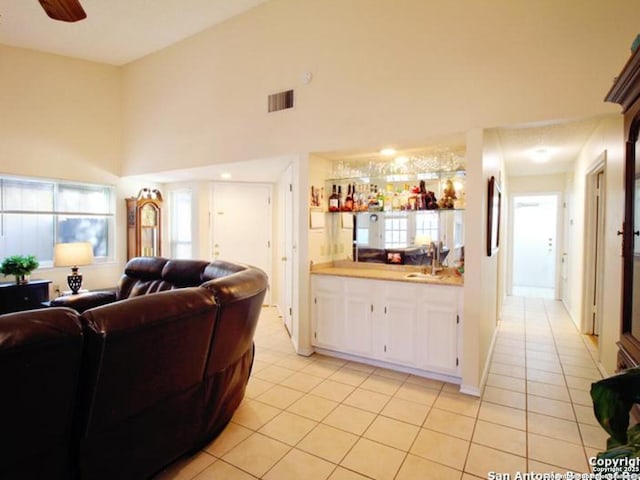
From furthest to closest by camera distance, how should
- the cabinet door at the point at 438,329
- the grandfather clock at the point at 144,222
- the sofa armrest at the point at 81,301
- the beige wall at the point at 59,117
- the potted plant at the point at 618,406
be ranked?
the grandfather clock at the point at 144,222 → the beige wall at the point at 59,117 → the sofa armrest at the point at 81,301 → the cabinet door at the point at 438,329 → the potted plant at the point at 618,406

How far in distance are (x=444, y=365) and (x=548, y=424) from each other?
83 centimetres

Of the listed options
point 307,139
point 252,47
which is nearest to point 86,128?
point 252,47

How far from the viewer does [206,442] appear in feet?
7.13

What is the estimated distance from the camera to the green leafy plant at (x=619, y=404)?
84 cm

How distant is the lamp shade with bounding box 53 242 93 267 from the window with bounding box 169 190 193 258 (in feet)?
5.57

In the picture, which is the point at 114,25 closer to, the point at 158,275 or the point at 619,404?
the point at 158,275

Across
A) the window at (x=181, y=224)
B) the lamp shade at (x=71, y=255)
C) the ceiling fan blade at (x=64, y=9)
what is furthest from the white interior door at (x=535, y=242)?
the ceiling fan blade at (x=64, y=9)

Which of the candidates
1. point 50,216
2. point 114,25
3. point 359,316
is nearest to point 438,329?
point 359,316

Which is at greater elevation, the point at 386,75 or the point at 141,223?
the point at 386,75

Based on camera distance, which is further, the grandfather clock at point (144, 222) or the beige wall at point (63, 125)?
the grandfather clock at point (144, 222)

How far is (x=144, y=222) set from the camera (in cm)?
560

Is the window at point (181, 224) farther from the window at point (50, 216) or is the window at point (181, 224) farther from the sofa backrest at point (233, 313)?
the sofa backrest at point (233, 313)

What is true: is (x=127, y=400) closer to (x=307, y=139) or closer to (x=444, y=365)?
(x=444, y=365)

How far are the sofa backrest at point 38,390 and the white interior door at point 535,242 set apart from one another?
8.55 meters
